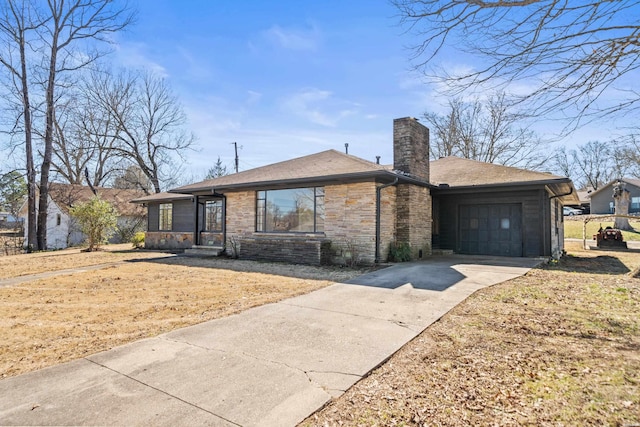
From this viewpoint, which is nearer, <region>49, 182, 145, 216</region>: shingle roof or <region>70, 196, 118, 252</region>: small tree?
<region>70, 196, 118, 252</region>: small tree

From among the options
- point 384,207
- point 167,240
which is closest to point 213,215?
point 167,240

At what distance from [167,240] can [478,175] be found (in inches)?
585

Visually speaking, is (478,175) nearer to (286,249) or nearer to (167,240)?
(286,249)

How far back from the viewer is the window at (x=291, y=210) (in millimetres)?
11070

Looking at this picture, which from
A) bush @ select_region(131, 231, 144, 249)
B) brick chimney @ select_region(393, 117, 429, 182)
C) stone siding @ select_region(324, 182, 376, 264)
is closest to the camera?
stone siding @ select_region(324, 182, 376, 264)

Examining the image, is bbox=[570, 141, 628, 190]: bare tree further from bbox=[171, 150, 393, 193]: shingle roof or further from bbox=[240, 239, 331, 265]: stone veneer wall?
bbox=[240, 239, 331, 265]: stone veneer wall

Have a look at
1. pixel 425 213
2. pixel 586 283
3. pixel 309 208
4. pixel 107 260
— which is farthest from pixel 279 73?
pixel 586 283

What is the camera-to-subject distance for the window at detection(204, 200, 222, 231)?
610 inches

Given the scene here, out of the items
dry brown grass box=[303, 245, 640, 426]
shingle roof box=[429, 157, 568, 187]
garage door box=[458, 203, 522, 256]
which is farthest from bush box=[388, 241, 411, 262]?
dry brown grass box=[303, 245, 640, 426]

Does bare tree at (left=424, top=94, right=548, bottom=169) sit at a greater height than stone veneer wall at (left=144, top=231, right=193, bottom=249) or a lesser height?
greater

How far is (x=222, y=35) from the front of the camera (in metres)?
10.4

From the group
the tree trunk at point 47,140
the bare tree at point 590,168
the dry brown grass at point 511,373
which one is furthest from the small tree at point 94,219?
the bare tree at point 590,168

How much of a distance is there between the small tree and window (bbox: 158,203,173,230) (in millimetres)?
2200

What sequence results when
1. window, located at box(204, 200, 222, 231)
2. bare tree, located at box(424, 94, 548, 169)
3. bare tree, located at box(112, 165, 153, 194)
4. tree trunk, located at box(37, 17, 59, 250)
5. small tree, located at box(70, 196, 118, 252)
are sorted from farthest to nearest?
bare tree, located at box(112, 165, 153, 194) → bare tree, located at box(424, 94, 548, 169) → tree trunk, located at box(37, 17, 59, 250) → small tree, located at box(70, 196, 118, 252) → window, located at box(204, 200, 222, 231)
